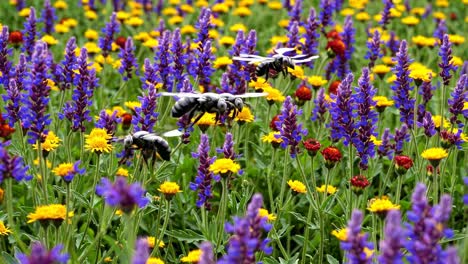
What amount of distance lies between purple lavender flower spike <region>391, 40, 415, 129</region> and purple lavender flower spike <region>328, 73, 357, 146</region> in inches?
28.9

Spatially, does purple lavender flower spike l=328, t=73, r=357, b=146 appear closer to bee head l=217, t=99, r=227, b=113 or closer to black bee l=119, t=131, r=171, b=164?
bee head l=217, t=99, r=227, b=113

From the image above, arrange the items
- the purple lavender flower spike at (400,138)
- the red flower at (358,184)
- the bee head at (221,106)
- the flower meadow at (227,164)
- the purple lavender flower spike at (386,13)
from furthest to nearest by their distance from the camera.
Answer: the purple lavender flower spike at (386,13)
the purple lavender flower spike at (400,138)
the bee head at (221,106)
the red flower at (358,184)
the flower meadow at (227,164)

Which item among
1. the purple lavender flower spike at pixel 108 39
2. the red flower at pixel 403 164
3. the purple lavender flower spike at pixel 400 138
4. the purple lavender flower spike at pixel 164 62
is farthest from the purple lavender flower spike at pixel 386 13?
the red flower at pixel 403 164

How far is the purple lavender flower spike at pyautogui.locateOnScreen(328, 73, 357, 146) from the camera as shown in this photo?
17.4ft

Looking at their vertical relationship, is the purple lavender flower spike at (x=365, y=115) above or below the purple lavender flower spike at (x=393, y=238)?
below

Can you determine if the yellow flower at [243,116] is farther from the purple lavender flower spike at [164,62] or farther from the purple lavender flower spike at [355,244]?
the purple lavender flower spike at [355,244]

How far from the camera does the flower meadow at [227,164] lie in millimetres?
4059

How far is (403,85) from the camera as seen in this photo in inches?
235

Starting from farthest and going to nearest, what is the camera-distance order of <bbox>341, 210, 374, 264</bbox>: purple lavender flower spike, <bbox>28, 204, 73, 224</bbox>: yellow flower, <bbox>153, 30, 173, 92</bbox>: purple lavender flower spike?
1. <bbox>153, 30, 173, 92</bbox>: purple lavender flower spike
2. <bbox>28, 204, 73, 224</bbox>: yellow flower
3. <bbox>341, 210, 374, 264</bbox>: purple lavender flower spike

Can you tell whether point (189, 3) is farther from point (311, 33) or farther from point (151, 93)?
point (151, 93)

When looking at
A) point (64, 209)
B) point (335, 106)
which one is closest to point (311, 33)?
point (335, 106)

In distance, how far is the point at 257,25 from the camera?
1239 cm

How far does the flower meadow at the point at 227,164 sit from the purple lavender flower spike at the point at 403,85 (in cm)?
1

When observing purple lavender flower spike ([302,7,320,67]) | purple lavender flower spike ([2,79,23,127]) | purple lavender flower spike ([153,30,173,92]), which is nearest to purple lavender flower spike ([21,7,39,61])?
purple lavender flower spike ([153,30,173,92])
